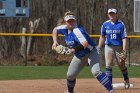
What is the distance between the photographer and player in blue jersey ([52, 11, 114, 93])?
910 centimetres

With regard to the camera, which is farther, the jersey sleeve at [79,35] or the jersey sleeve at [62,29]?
the jersey sleeve at [62,29]

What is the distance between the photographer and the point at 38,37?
22.4 m

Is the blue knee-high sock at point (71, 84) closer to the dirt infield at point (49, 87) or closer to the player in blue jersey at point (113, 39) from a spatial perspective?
the dirt infield at point (49, 87)

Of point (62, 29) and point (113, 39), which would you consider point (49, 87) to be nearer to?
point (113, 39)

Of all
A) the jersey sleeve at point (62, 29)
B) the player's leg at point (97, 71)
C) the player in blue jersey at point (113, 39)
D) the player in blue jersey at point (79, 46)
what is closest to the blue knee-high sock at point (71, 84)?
the player in blue jersey at point (79, 46)

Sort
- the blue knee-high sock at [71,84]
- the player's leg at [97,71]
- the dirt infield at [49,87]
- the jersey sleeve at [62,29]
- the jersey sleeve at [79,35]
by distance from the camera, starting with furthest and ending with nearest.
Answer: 1. the dirt infield at [49,87]
2. the blue knee-high sock at [71,84]
3. the jersey sleeve at [62,29]
4. the player's leg at [97,71]
5. the jersey sleeve at [79,35]

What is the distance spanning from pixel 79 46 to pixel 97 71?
0.59 meters

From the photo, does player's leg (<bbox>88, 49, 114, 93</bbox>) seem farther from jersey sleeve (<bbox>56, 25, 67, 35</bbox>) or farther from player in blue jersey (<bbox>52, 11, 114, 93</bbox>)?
jersey sleeve (<bbox>56, 25, 67, 35</bbox>)

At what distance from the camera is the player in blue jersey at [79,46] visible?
29.9 ft

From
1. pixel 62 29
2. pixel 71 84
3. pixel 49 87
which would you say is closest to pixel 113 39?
pixel 49 87

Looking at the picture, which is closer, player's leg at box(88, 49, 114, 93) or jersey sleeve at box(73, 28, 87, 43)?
jersey sleeve at box(73, 28, 87, 43)

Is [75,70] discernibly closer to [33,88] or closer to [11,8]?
[33,88]

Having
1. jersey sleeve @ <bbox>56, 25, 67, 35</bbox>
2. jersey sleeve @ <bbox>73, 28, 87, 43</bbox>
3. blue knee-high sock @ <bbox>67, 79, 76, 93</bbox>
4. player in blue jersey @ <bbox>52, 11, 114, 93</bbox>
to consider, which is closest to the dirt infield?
blue knee-high sock @ <bbox>67, 79, 76, 93</bbox>

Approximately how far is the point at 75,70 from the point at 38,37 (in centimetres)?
1305
